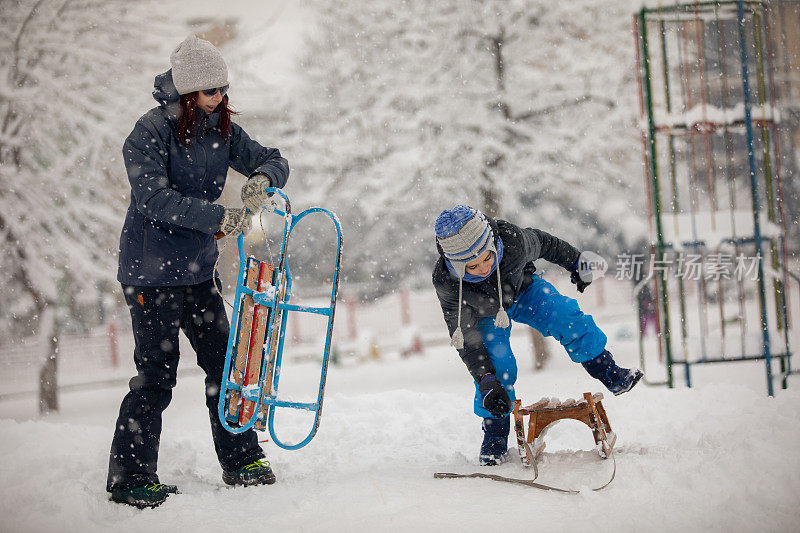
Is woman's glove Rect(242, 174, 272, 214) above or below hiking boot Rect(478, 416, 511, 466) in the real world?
above

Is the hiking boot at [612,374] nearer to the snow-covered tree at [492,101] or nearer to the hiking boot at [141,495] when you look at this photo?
the hiking boot at [141,495]

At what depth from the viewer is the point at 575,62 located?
7363mm

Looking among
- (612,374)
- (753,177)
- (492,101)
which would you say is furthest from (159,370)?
(492,101)

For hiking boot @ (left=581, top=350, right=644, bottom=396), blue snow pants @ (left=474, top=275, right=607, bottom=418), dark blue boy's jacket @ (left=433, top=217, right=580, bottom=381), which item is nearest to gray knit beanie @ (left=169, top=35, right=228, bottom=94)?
dark blue boy's jacket @ (left=433, top=217, right=580, bottom=381)

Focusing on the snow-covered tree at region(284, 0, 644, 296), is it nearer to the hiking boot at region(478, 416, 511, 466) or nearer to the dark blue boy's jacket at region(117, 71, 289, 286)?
the hiking boot at region(478, 416, 511, 466)

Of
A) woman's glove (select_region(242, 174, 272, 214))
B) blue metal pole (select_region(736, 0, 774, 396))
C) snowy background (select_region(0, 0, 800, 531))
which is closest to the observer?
woman's glove (select_region(242, 174, 272, 214))

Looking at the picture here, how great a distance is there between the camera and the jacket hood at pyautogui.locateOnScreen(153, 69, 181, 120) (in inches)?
104

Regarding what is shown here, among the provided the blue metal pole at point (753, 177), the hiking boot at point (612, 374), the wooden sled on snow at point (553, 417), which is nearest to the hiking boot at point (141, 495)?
the wooden sled on snow at point (553, 417)

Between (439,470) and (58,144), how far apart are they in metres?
6.55

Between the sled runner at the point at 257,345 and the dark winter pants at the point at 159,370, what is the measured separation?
139mm

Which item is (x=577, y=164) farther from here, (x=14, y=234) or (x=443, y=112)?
(x=14, y=234)

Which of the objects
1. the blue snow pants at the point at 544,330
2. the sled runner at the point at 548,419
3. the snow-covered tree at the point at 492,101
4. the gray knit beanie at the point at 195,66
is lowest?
the sled runner at the point at 548,419

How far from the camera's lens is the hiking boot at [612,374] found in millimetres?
2732

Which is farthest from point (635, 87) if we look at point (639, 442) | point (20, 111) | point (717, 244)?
point (20, 111)
